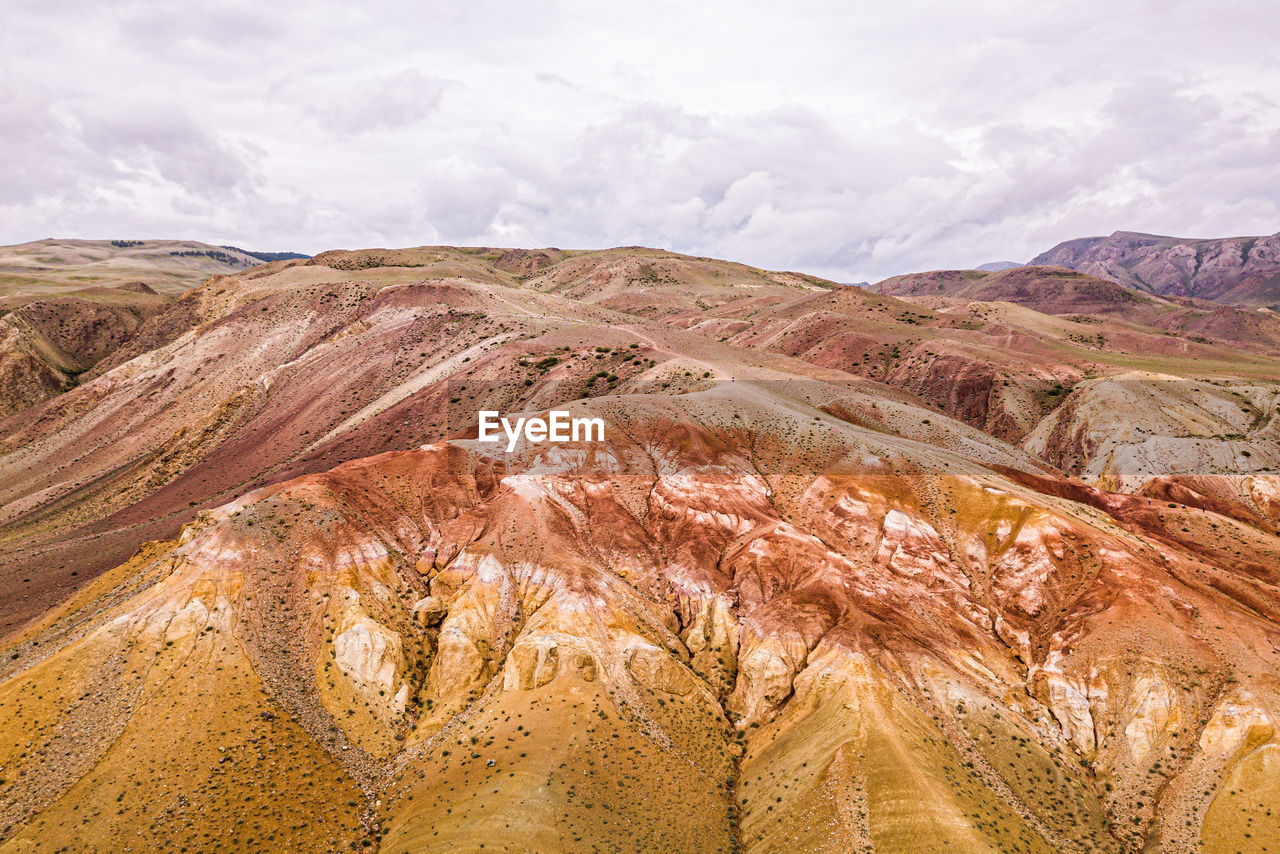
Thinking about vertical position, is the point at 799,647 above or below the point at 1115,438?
below

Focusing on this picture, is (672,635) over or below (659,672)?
over

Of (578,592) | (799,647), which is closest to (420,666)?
(578,592)

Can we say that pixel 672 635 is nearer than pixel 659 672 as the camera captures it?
No

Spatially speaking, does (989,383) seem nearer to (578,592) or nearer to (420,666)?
(578,592)

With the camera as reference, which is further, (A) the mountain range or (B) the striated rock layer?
(A) the mountain range

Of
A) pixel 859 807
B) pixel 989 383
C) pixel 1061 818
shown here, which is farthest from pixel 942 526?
pixel 989 383

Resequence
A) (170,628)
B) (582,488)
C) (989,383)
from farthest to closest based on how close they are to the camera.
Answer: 1. (989,383)
2. (582,488)
3. (170,628)

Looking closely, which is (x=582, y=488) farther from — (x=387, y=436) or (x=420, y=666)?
(x=387, y=436)

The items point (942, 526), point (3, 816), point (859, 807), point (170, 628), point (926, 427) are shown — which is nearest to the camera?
point (3, 816)

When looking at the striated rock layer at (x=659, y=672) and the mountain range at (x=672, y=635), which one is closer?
the striated rock layer at (x=659, y=672)

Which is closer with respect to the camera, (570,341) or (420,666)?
(420,666)

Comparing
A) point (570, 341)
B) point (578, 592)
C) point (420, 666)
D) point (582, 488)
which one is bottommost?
point (420, 666)
